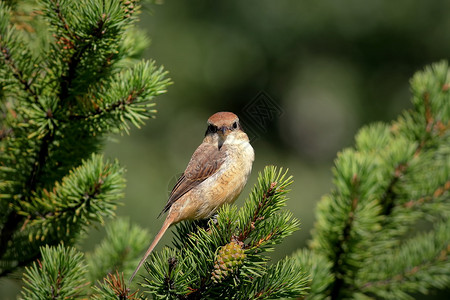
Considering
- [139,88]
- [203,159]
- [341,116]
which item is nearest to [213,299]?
[139,88]

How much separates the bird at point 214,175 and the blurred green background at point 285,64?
5.80 metres

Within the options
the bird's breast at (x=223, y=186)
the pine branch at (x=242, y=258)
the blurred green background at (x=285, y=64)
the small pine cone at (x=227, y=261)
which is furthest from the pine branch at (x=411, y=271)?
the blurred green background at (x=285, y=64)

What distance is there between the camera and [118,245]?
2869mm

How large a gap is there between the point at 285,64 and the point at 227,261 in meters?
9.08

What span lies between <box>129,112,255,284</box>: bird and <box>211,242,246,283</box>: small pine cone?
1063 millimetres

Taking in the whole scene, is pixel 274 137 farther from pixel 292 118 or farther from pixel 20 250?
pixel 20 250

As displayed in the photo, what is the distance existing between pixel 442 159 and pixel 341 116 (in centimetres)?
838

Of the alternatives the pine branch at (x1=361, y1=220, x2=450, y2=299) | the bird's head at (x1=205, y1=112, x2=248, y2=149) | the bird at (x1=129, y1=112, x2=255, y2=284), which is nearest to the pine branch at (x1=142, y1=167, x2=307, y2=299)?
the pine branch at (x1=361, y1=220, x2=450, y2=299)

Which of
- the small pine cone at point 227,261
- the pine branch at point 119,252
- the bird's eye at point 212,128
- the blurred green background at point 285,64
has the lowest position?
the small pine cone at point 227,261

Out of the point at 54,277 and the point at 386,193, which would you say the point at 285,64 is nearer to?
the point at 386,193

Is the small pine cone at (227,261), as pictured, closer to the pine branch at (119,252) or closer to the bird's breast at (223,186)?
the pine branch at (119,252)

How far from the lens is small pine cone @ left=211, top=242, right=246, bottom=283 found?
205cm

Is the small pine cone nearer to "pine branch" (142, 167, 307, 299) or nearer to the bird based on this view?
"pine branch" (142, 167, 307, 299)

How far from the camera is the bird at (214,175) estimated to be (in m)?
3.29
